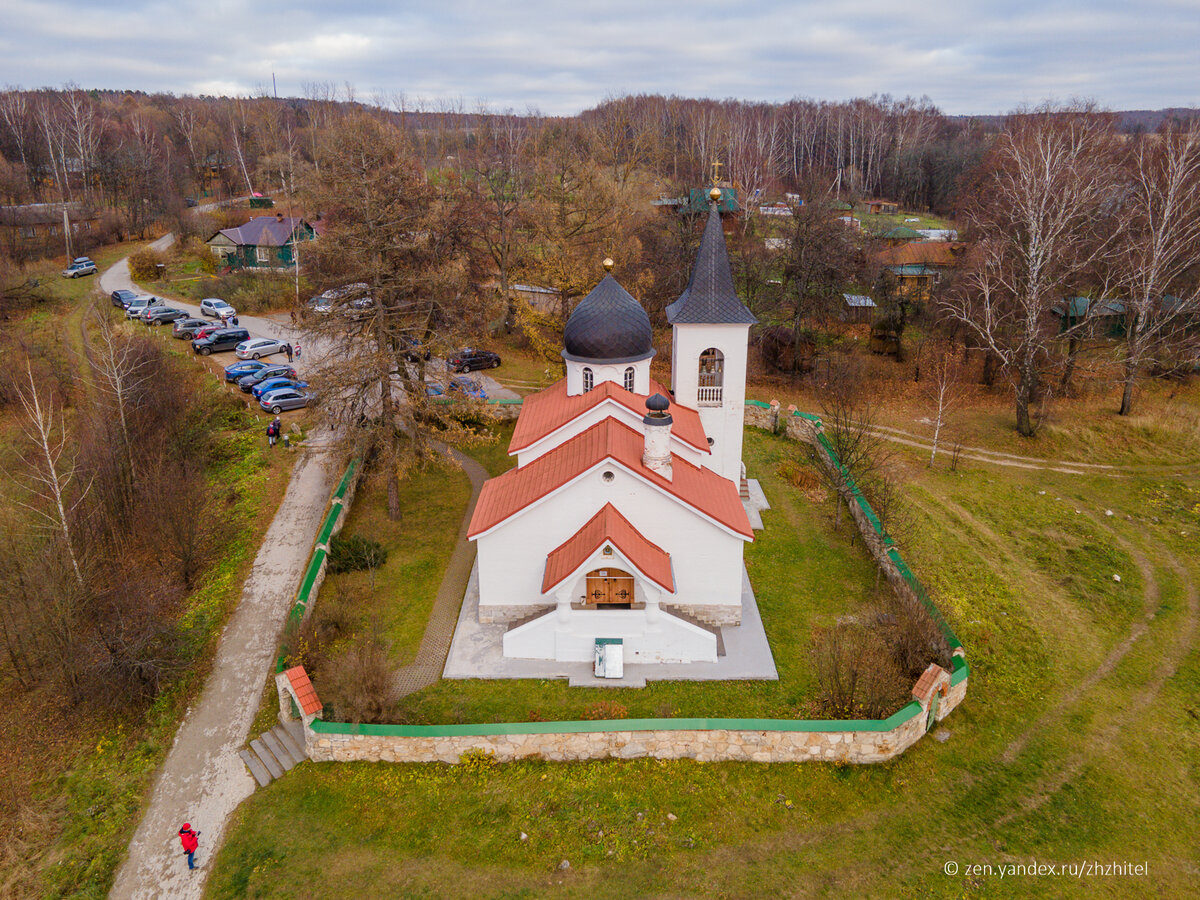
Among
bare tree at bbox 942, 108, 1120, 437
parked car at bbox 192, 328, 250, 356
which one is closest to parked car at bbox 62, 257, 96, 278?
parked car at bbox 192, 328, 250, 356

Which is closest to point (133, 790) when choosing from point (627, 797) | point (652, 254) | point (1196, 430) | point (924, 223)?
point (627, 797)

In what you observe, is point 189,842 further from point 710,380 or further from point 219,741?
point 710,380

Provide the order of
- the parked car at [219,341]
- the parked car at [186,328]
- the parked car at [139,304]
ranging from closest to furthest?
the parked car at [219,341], the parked car at [186,328], the parked car at [139,304]

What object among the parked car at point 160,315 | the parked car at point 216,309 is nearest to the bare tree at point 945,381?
the parked car at point 216,309

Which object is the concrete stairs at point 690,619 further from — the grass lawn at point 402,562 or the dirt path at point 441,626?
the grass lawn at point 402,562

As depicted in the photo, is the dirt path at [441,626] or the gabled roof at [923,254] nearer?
the dirt path at [441,626]

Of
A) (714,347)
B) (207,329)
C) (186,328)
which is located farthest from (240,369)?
(714,347)

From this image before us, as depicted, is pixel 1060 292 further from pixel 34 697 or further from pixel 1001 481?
pixel 34 697
